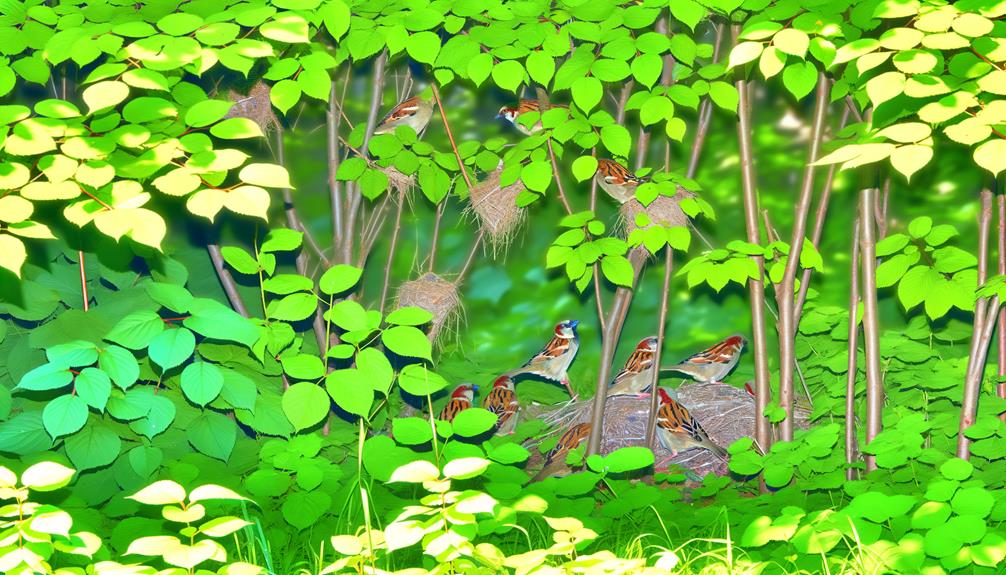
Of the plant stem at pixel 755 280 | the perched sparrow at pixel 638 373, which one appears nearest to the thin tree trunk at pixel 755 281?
the plant stem at pixel 755 280

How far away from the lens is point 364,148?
3.39 m

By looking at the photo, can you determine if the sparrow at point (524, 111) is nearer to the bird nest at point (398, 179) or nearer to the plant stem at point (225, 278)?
the bird nest at point (398, 179)

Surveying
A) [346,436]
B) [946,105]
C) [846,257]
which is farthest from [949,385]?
[346,436]

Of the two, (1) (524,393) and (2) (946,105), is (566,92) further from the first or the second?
(2) (946,105)

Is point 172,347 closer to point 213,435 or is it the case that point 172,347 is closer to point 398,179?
point 213,435

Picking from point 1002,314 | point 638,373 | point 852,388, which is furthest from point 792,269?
point 638,373

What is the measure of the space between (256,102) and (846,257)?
97.3 inches

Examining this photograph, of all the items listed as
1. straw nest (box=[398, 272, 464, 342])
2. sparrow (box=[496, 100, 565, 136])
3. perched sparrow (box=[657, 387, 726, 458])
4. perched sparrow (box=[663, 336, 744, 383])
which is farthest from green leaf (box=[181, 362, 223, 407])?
perched sparrow (box=[663, 336, 744, 383])

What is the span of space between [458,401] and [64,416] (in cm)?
156

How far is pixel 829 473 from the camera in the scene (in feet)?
9.77

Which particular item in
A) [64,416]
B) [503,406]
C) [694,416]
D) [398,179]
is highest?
[398,179]

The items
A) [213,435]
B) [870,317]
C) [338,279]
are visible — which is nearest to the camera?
[338,279]

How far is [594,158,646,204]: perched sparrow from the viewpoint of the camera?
3225 mm

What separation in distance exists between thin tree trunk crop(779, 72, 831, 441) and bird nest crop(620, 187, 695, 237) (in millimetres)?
361
